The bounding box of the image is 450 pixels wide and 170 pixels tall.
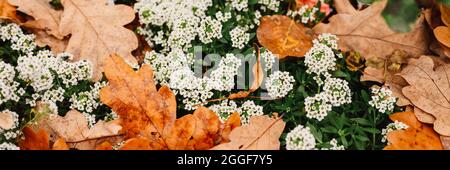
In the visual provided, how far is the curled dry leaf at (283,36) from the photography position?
370 cm

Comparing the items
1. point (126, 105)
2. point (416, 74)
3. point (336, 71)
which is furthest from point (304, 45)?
point (126, 105)

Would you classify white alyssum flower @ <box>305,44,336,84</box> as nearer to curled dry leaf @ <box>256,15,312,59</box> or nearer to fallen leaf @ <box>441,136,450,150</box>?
curled dry leaf @ <box>256,15,312,59</box>

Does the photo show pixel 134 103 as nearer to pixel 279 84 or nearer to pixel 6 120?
pixel 6 120

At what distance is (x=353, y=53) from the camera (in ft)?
12.1

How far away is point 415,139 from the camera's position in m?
3.20

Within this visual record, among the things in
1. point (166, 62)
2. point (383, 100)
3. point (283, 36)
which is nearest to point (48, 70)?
point (166, 62)

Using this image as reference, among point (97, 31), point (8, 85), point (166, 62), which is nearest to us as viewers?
point (8, 85)

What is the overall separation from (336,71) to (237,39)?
2.20 feet

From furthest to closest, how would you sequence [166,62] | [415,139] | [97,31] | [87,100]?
[97,31], [166,62], [87,100], [415,139]

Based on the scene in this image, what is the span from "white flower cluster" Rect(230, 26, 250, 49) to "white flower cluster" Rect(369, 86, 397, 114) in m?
0.89

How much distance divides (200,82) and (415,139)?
1302mm

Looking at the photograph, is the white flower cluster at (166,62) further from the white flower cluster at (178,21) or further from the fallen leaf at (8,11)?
the fallen leaf at (8,11)
